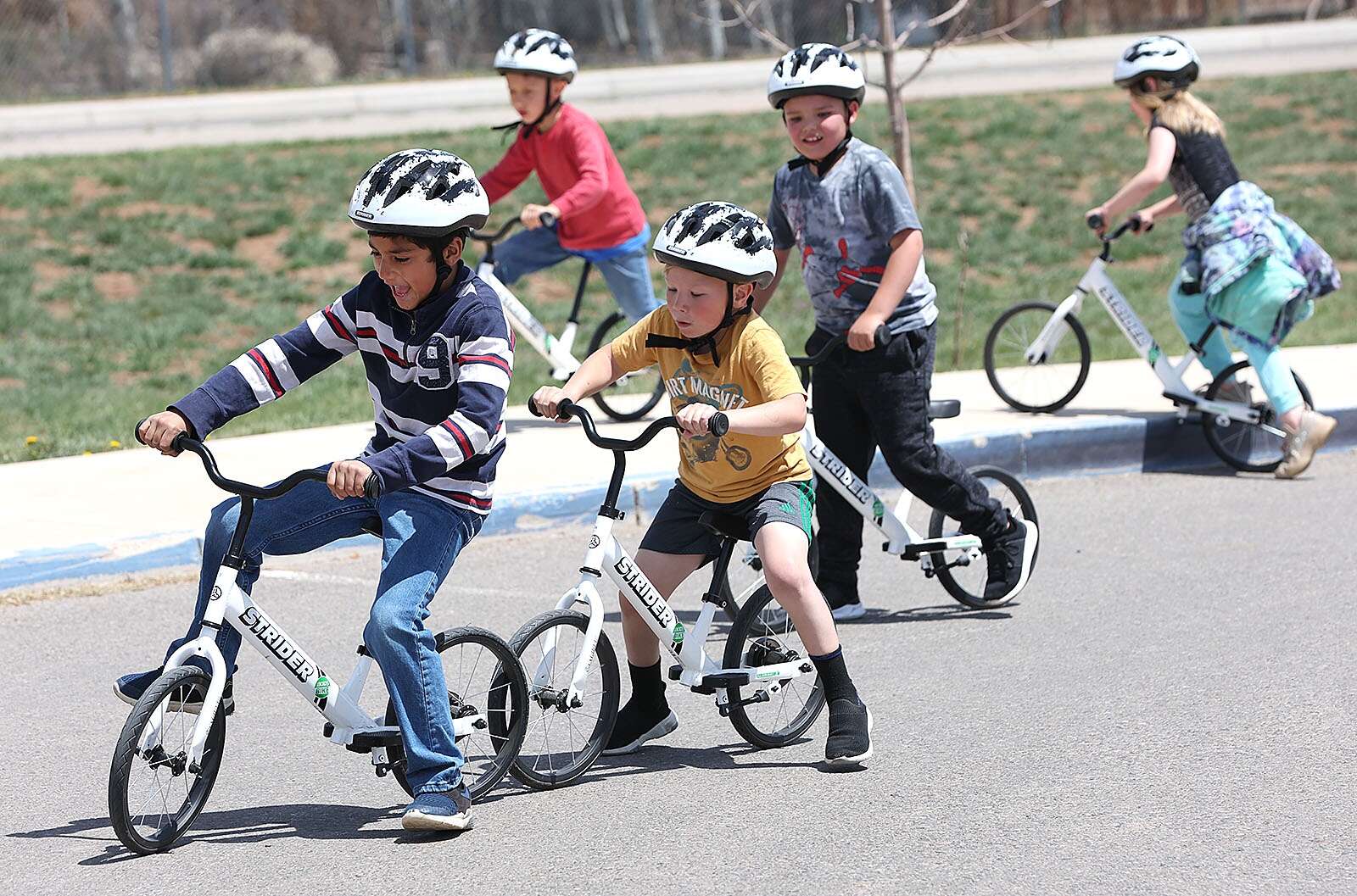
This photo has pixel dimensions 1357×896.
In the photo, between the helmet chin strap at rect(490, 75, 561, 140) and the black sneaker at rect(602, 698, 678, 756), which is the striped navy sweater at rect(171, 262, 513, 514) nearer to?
the black sneaker at rect(602, 698, 678, 756)

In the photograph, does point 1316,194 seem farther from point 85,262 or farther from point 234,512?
point 234,512

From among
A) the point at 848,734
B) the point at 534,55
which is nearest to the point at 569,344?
the point at 534,55

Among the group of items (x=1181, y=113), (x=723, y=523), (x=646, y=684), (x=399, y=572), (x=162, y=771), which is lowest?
(x=646, y=684)

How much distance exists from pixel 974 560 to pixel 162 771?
11.1 ft

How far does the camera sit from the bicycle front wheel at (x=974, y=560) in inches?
268

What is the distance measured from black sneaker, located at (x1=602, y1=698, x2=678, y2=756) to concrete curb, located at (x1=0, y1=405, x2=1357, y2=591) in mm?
2744

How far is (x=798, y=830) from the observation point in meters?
4.67

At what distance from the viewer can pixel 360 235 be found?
16.9m

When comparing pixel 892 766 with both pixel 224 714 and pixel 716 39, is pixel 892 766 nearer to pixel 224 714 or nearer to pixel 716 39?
pixel 224 714

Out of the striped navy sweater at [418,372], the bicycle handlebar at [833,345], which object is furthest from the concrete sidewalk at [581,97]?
the striped navy sweater at [418,372]

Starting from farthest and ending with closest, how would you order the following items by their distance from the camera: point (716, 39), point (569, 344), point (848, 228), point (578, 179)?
point (716, 39)
point (569, 344)
point (578, 179)
point (848, 228)

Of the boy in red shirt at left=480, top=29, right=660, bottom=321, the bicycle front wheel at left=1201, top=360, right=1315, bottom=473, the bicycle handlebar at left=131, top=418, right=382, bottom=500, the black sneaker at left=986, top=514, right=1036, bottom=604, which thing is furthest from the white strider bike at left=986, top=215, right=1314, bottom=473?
the bicycle handlebar at left=131, top=418, right=382, bottom=500

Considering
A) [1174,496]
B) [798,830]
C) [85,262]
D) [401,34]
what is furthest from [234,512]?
[401,34]

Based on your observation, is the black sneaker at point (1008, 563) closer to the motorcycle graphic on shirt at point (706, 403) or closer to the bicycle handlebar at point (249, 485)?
the motorcycle graphic on shirt at point (706, 403)
